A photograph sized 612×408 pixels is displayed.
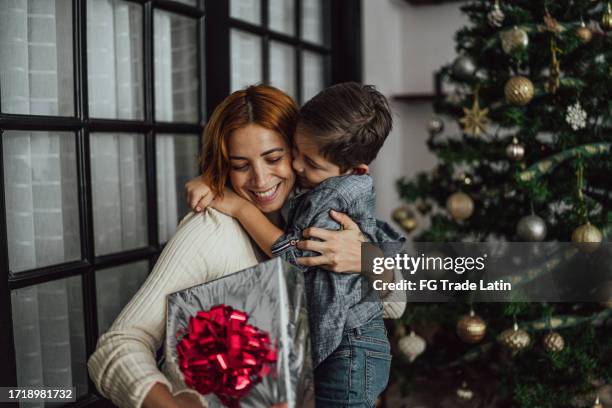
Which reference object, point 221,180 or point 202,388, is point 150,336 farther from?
point 221,180

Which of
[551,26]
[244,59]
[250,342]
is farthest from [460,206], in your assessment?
[250,342]

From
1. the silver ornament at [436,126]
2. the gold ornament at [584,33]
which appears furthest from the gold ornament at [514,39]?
the silver ornament at [436,126]

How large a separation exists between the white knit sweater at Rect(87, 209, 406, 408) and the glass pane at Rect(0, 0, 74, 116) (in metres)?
0.56

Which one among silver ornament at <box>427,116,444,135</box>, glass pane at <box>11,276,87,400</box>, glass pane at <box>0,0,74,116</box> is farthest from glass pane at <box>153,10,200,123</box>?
silver ornament at <box>427,116,444,135</box>

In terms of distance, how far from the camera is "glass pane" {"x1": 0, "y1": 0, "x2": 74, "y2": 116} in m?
1.36

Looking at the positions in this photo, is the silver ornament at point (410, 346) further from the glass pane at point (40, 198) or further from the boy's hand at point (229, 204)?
the glass pane at point (40, 198)

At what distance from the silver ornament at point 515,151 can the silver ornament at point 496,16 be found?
0.40m

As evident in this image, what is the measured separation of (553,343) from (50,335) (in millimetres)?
1518

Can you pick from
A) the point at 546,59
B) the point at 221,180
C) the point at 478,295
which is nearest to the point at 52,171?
the point at 221,180

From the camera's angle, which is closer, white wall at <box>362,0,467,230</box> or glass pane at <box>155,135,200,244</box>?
glass pane at <box>155,135,200,244</box>

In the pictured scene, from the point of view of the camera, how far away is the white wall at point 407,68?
3.21 metres

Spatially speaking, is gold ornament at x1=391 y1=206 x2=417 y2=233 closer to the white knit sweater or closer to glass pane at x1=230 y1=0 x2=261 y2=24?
glass pane at x1=230 y1=0 x2=261 y2=24

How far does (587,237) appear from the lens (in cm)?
170

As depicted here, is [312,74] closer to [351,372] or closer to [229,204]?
[229,204]
